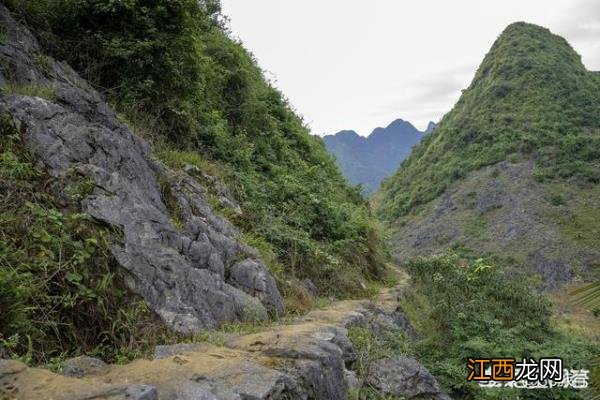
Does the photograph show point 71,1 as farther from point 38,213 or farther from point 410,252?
point 410,252

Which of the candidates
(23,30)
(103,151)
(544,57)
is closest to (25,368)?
(103,151)

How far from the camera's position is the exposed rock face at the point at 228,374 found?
3.02m

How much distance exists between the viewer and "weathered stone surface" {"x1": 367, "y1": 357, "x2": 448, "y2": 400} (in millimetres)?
6109

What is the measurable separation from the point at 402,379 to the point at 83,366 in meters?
4.38

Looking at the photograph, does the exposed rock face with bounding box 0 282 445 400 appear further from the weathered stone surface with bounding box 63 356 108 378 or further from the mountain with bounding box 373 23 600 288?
the mountain with bounding box 373 23 600 288

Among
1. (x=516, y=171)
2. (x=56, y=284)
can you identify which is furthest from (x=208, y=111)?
(x=516, y=171)

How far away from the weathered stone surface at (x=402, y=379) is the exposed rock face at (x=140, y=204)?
1.72 m

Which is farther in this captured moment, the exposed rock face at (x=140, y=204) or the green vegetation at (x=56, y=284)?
the exposed rock face at (x=140, y=204)

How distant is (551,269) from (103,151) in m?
39.5

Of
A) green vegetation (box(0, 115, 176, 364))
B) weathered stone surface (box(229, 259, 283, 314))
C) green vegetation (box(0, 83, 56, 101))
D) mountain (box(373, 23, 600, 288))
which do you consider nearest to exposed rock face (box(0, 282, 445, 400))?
green vegetation (box(0, 115, 176, 364))

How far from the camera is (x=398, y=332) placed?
851 cm

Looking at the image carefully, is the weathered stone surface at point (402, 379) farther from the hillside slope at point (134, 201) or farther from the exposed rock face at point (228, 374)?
the hillside slope at point (134, 201)

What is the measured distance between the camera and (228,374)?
375cm

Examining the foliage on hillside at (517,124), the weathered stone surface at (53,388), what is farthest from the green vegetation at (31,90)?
the foliage on hillside at (517,124)
